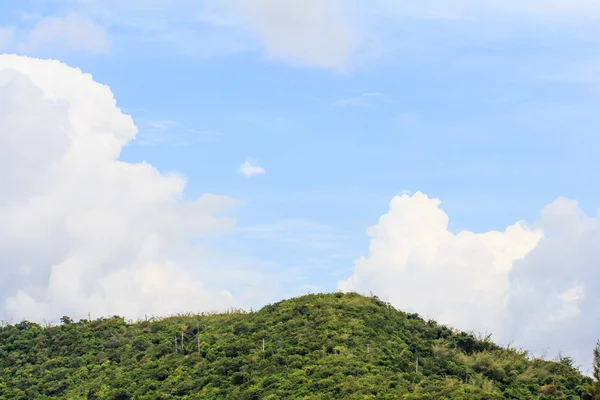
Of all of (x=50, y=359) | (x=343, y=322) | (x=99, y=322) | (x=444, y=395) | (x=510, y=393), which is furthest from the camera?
(x=99, y=322)

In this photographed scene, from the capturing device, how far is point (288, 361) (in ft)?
183

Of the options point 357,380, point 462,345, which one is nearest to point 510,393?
point 462,345

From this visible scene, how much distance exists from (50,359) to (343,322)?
A: 2544 cm

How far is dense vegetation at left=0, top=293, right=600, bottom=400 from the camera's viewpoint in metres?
52.9

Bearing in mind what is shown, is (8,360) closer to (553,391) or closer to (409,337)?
(409,337)

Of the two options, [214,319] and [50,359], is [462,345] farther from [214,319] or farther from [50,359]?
[50,359]

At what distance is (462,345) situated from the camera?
64.2 metres

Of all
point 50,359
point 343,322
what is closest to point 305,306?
point 343,322

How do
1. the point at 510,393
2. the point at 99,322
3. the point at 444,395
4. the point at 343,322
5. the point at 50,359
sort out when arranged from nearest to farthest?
the point at 444,395
the point at 510,393
the point at 343,322
the point at 50,359
the point at 99,322

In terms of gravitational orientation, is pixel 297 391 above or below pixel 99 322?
below

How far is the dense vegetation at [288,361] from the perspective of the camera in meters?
52.9

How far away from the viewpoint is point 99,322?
2889 inches

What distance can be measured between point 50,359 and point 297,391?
26399 mm

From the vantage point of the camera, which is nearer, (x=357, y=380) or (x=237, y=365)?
(x=357, y=380)
